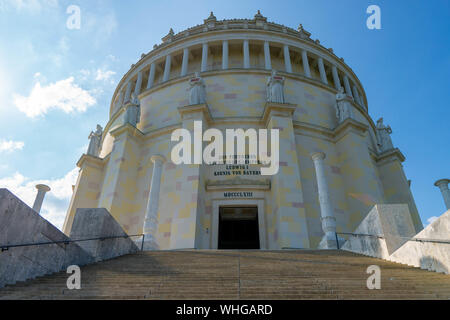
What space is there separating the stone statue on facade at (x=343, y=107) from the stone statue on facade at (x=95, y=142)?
64.3ft

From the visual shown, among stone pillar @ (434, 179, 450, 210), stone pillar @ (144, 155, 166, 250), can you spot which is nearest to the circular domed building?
stone pillar @ (144, 155, 166, 250)

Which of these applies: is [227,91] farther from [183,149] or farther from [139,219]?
[139,219]

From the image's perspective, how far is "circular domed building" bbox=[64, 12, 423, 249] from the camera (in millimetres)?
18156

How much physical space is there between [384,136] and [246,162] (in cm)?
1413

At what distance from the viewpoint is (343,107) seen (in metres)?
24.7

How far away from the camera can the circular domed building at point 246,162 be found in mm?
18156

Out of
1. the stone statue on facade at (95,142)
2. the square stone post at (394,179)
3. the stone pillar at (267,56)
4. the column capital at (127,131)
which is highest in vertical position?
the stone pillar at (267,56)

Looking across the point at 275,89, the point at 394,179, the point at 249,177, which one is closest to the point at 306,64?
the point at 275,89

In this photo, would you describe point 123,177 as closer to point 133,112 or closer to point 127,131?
point 127,131

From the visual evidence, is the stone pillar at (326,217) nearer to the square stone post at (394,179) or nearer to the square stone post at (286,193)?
the square stone post at (286,193)

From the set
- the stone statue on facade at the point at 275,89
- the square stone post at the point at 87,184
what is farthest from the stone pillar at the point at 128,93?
the stone statue on facade at the point at 275,89

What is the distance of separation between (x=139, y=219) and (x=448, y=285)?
17470 millimetres

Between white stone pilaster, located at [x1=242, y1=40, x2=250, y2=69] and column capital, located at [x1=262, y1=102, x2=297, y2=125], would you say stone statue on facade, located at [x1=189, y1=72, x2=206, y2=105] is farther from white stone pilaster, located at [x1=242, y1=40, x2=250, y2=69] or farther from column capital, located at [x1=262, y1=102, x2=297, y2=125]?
white stone pilaster, located at [x1=242, y1=40, x2=250, y2=69]

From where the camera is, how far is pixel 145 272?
8141mm
